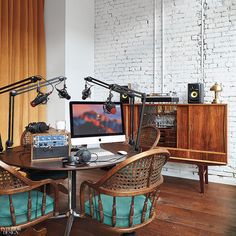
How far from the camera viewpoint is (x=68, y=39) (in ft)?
13.9

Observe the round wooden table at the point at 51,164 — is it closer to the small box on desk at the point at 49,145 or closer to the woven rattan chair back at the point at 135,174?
the small box on desk at the point at 49,145

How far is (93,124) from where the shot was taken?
2.28 metres

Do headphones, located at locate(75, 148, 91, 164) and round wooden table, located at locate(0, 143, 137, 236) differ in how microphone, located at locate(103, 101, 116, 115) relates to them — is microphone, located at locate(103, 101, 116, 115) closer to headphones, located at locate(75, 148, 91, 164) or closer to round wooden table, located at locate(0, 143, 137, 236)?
round wooden table, located at locate(0, 143, 137, 236)

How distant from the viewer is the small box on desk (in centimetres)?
187

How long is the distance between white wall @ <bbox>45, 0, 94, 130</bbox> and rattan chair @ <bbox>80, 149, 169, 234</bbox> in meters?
2.76

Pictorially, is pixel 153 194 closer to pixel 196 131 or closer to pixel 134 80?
pixel 196 131

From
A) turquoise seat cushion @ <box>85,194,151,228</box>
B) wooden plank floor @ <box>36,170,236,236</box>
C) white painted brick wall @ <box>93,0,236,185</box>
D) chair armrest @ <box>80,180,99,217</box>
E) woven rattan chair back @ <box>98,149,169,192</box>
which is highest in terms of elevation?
white painted brick wall @ <box>93,0,236,185</box>

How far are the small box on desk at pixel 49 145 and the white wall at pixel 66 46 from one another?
90.1 inches

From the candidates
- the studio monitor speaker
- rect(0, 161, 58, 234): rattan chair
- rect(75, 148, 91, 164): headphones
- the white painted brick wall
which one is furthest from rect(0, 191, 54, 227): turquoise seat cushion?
the white painted brick wall

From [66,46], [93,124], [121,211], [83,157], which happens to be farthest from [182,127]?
[66,46]

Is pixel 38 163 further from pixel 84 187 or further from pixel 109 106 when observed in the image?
pixel 109 106

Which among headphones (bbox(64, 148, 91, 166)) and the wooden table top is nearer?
the wooden table top

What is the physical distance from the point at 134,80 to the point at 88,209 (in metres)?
2.93

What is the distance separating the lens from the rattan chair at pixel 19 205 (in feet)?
4.98
